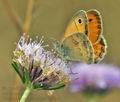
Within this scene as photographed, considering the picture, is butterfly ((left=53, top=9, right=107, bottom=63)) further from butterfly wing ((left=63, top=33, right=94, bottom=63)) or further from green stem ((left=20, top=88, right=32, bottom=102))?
green stem ((left=20, top=88, right=32, bottom=102))

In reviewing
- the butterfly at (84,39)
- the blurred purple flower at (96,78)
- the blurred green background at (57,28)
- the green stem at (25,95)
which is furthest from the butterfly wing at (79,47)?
the blurred green background at (57,28)

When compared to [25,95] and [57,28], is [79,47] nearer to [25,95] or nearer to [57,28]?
[25,95]

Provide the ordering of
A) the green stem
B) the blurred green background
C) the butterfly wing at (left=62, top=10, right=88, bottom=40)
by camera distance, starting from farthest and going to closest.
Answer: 1. the blurred green background
2. the butterfly wing at (left=62, top=10, right=88, bottom=40)
3. the green stem

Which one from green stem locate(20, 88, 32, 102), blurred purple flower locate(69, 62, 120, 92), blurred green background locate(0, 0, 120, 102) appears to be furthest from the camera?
blurred green background locate(0, 0, 120, 102)

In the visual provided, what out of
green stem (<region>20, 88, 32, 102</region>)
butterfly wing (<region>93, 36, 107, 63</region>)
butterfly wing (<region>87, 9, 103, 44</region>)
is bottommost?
butterfly wing (<region>93, 36, 107, 63</region>)

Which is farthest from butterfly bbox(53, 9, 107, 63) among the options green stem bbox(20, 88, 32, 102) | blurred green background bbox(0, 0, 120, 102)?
blurred green background bbox(0, 0, 120, 102)

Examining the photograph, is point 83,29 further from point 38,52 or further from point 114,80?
point 114,80

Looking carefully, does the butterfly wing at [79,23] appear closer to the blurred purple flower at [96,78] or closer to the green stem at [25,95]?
the green stem at [25,95]

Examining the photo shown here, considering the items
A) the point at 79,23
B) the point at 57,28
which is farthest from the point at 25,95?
the point at 57,28
